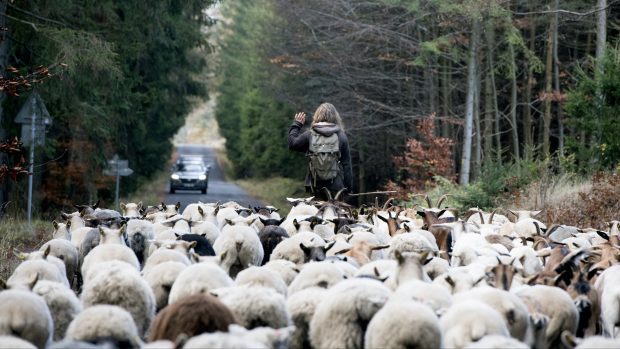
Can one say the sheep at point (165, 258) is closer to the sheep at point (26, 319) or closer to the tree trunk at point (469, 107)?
the sheep at point (26, 319)

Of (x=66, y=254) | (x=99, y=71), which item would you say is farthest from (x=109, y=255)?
(x=99, y=71)

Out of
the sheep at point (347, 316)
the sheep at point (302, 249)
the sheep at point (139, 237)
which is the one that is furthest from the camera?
the sheep at point (139, 237)

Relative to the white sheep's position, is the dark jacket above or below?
above

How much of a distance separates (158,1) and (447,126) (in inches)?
426

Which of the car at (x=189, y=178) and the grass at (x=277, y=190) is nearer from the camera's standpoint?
the grass at (x=277, y=190)

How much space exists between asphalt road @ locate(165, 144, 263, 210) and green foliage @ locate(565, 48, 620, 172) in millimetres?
8125

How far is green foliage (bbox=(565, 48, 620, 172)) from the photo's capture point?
2523cm

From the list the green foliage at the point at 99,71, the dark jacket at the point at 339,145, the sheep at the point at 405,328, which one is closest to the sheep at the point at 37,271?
the sheep at the point at 405,328

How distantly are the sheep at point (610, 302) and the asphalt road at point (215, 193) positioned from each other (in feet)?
36.0

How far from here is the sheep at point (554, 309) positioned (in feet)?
34.1

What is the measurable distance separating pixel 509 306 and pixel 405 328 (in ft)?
4.96

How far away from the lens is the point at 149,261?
41.2 feet

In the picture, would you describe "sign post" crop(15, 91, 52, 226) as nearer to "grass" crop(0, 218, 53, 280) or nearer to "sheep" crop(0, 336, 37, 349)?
"grass" crop(0, 218, 53, 280)

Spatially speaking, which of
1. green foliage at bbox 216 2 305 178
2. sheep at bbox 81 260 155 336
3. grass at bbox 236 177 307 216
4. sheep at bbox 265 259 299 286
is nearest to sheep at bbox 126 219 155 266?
sheep at bbox 265 259 299 286
